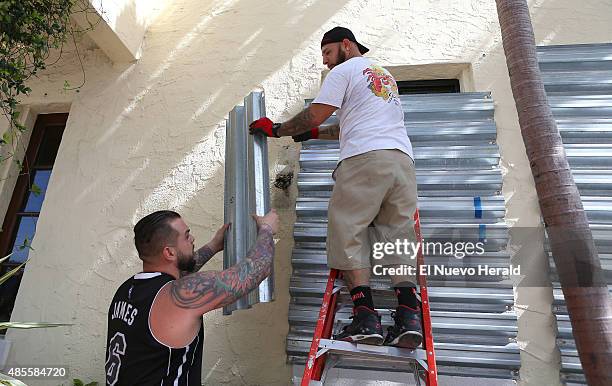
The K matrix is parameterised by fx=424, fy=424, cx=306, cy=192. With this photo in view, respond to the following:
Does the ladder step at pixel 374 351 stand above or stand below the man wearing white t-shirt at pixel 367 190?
below

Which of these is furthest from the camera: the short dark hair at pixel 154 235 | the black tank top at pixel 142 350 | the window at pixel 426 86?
the window at pixel 426 86

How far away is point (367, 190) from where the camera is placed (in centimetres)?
219

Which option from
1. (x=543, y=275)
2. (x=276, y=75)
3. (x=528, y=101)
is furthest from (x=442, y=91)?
(x=528, y=101)

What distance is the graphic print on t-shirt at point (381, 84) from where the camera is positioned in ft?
7.90

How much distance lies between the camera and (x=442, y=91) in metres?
3.72

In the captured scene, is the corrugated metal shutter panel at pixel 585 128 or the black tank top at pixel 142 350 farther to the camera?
the corrugated metal shutter panel at pixel 585 128

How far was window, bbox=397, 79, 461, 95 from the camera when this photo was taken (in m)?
3.71

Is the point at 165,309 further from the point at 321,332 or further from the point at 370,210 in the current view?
the point at 370,210

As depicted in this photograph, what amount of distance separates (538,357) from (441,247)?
2.92 feet

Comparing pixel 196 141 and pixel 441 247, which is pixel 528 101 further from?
pixel 196 141

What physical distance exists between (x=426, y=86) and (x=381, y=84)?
1.47 metres

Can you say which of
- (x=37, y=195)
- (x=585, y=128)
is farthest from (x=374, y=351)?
(x=37, y=195)

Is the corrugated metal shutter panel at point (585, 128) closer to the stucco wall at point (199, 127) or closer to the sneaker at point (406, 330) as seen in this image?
the stucco wall at point (199, 127)

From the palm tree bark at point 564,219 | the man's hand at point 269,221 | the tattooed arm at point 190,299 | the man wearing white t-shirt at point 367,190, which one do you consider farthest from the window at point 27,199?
the palm tree bark at point 564,219
